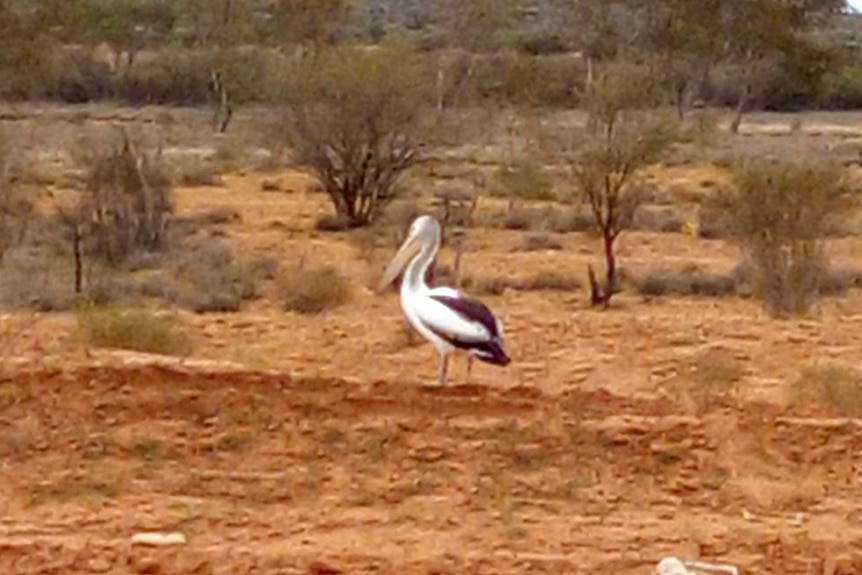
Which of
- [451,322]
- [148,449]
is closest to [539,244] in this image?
[451,322]

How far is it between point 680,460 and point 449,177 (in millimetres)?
24841

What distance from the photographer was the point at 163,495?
28.0ft

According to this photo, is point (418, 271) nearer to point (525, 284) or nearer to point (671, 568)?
point (671, 568)

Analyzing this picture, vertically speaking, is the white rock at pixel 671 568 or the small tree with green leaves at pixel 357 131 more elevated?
the white rock at pixel 671 568

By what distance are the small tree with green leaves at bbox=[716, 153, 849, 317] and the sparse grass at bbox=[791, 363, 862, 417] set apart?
5627mm

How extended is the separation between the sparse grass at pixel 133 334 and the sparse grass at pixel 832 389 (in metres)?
3.97

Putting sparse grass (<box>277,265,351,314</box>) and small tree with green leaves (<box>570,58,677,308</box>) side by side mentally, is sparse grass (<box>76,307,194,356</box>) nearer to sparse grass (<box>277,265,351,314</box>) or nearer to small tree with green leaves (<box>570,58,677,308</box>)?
sparse grass (<box>277,265,351,314</box>)

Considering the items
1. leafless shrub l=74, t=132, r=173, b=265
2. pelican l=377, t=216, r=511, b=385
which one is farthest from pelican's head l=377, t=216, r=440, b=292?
leafless shrub l=74, t=132, r=173, b=265

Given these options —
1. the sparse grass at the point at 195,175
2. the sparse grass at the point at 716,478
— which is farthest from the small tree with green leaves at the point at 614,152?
the sparse grass at the point at 716,478

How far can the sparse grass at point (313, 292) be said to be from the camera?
17.7 meters

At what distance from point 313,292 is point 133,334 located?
541 cm

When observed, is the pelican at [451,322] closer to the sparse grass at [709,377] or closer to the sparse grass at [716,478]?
the sparse grass at [709,377]

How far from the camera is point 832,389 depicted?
36.8 feet

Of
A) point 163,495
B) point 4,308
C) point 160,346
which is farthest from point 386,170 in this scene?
point 163,495
